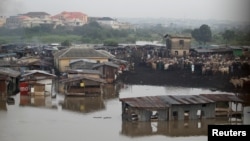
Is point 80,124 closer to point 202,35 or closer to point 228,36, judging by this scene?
point 228,36

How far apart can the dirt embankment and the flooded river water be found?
1661 millimetres

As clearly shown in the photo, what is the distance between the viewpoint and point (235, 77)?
7941 millimetres

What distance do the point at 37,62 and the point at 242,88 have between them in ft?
13.0

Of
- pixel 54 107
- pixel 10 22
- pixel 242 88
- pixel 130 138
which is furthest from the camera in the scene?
pixel 10 22

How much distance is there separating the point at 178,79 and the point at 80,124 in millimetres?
3615

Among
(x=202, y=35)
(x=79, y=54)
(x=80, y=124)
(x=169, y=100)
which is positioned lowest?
(x=80, y=124)

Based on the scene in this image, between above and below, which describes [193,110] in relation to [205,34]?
below

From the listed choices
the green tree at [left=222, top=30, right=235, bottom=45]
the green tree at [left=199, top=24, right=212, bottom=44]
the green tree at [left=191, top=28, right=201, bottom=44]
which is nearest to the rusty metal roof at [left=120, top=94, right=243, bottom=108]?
the green tree at [left=222, top=30, right=235, bottom=45]

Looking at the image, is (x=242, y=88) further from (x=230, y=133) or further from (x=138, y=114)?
(x=230, y=133)

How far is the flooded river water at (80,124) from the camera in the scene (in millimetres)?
4500

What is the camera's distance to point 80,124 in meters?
5.00

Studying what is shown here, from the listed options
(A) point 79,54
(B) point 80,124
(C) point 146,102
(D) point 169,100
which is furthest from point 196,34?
(B) point 80,124

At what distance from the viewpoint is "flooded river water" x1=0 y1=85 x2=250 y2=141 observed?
177 inches

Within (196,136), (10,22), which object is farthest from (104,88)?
(10,22)
